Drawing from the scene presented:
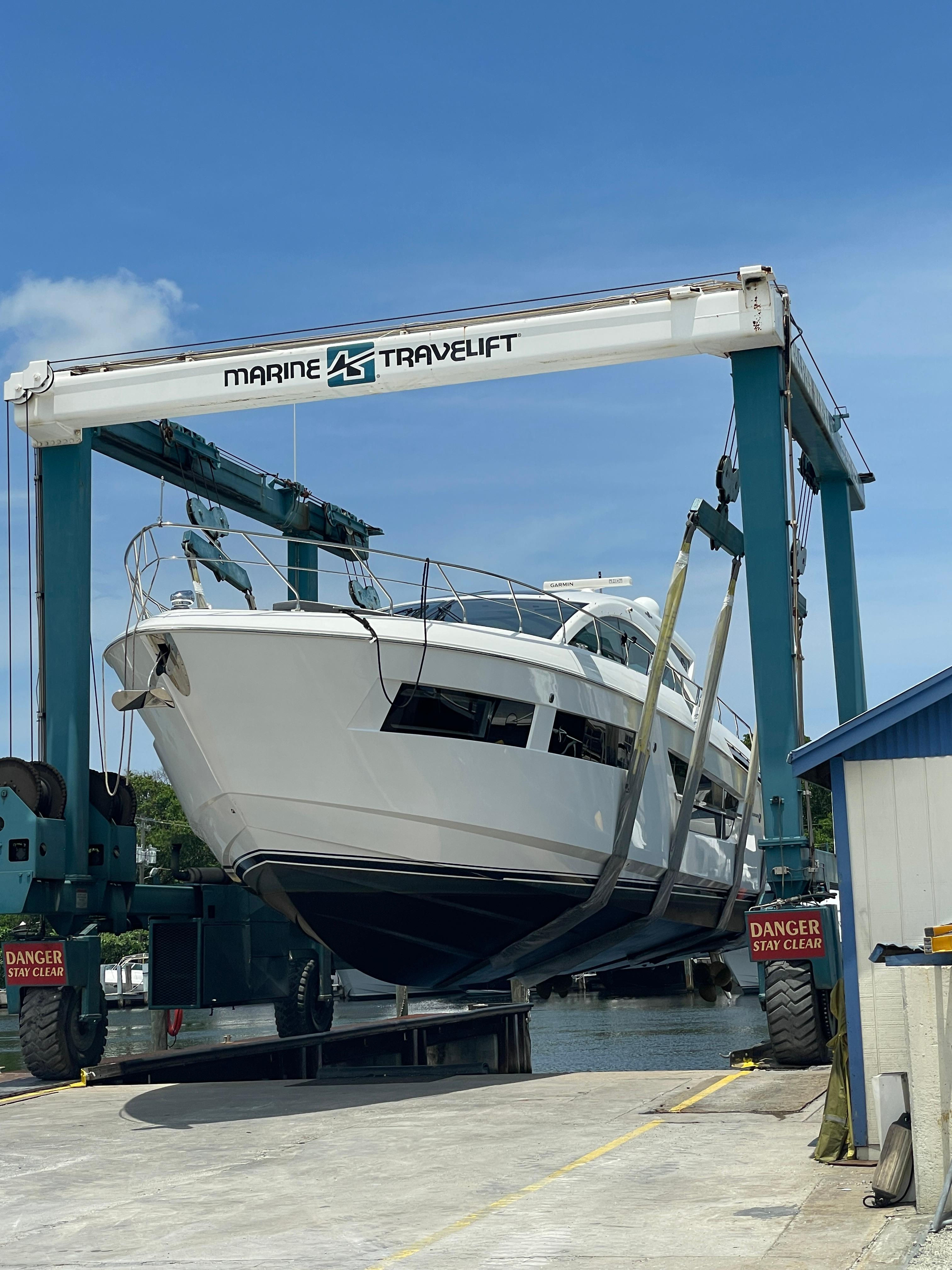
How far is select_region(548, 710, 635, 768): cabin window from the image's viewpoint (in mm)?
12680

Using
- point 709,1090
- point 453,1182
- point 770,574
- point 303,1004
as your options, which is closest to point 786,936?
point 709,1090

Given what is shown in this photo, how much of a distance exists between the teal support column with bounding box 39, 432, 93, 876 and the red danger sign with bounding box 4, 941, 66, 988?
101 centimetres

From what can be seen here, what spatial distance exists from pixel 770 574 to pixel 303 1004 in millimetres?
8715

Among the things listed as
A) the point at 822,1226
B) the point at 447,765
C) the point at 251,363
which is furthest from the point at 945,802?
the point at 251,363

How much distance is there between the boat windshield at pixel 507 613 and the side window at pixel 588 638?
0.20 meters

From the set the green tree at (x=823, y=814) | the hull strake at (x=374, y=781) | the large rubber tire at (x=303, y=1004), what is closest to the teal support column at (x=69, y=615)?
the hull strake at (x=374, y=781)

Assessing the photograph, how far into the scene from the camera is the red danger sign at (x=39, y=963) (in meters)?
13.3

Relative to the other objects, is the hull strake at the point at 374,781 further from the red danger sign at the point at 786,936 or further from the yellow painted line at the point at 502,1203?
the yellow painted line at the point at 502,1203

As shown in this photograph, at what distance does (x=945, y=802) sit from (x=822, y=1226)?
2432mm

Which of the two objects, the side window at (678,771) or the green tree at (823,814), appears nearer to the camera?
the side window at (678,771)

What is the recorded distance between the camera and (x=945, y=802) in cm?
734

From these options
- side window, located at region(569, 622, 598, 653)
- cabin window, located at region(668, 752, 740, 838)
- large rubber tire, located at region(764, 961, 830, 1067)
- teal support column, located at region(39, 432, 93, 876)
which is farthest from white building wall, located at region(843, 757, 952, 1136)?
teal support column, located at region(39, 432, 93, 876)

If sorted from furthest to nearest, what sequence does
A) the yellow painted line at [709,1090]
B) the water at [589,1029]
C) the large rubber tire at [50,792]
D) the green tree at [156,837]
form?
the green tree at [156,837] < the water at [589,1029] < the large rubber tire at [50,792] < the yellow painted line at [709,1090]

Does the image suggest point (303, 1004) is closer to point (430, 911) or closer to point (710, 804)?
point (710, 804)
